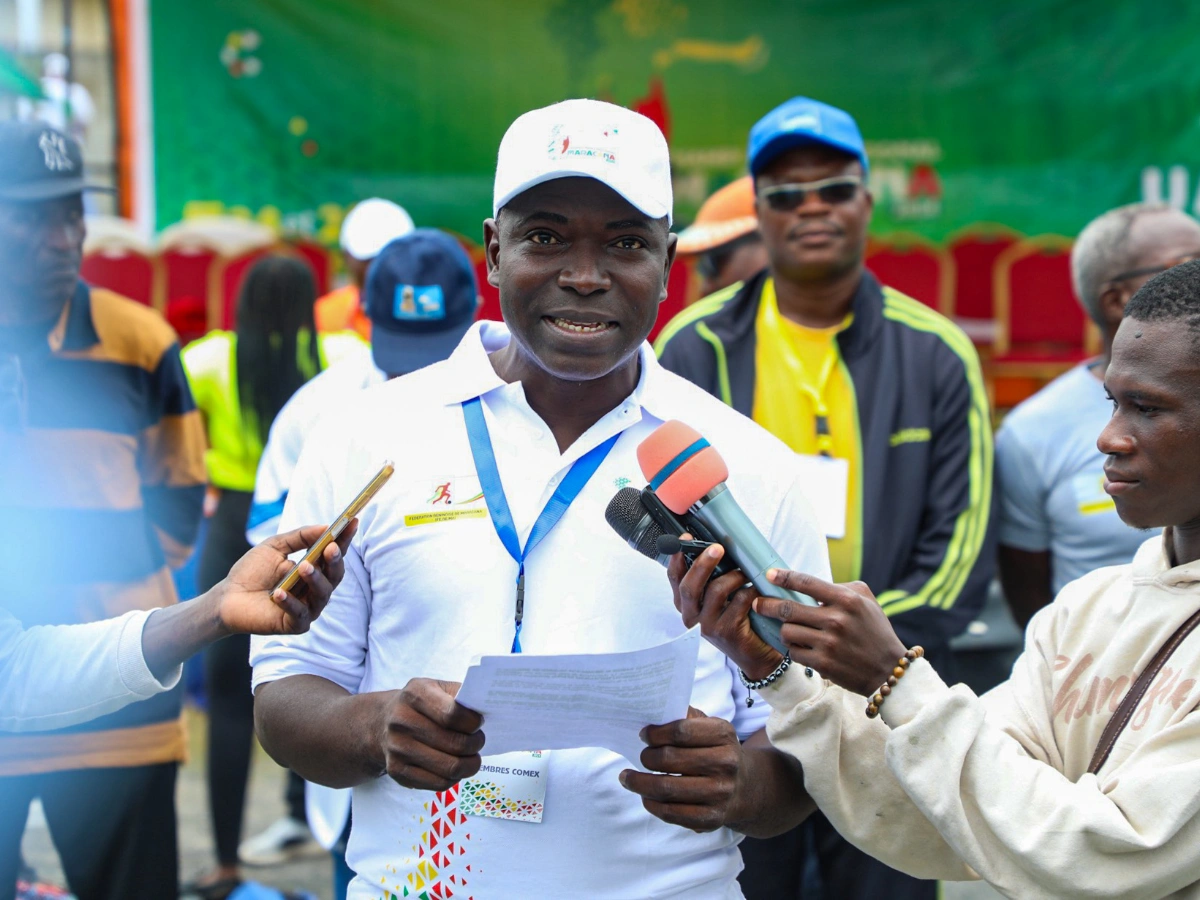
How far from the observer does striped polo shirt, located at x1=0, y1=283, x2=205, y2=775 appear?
10.1 feet

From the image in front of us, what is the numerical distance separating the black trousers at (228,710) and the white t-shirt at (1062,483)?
8.44 feet

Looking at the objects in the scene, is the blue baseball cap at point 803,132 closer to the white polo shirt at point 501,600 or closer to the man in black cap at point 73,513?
the white polo shirt at point 501,600

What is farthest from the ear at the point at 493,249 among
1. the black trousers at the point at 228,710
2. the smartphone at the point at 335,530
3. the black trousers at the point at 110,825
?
the black trousers at the point at 228,710

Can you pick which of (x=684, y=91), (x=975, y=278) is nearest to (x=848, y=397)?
(x=975, y=278)

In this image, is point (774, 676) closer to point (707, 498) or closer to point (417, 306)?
point (707, 498)

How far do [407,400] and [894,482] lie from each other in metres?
1.55

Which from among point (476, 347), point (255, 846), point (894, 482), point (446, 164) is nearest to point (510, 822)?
point (476, 347)

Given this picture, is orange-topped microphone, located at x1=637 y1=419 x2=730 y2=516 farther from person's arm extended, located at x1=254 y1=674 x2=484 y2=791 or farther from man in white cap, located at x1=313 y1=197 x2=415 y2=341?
man in white cap, located at x1=313 y1=197 x2=415 y2=341

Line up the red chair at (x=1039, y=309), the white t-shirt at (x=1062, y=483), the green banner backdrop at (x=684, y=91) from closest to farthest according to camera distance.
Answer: the white t-shirt at (x=1062, y=483) → the red chair at (x=1039, y=309) → the green banner backdrop at (x=684, y=91)

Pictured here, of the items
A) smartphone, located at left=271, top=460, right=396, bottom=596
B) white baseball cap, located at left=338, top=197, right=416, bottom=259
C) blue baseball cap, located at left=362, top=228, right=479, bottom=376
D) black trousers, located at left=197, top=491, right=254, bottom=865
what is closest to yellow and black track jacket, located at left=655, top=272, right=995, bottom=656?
blue baseball cap, located at left=362, top=228, right=479, bottom=376

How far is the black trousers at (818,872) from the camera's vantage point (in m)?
2.92

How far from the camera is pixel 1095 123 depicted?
14.1m

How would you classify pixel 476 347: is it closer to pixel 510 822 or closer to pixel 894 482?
pixel 510 822

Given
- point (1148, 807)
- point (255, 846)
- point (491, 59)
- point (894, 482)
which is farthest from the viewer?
point (491, 59)
